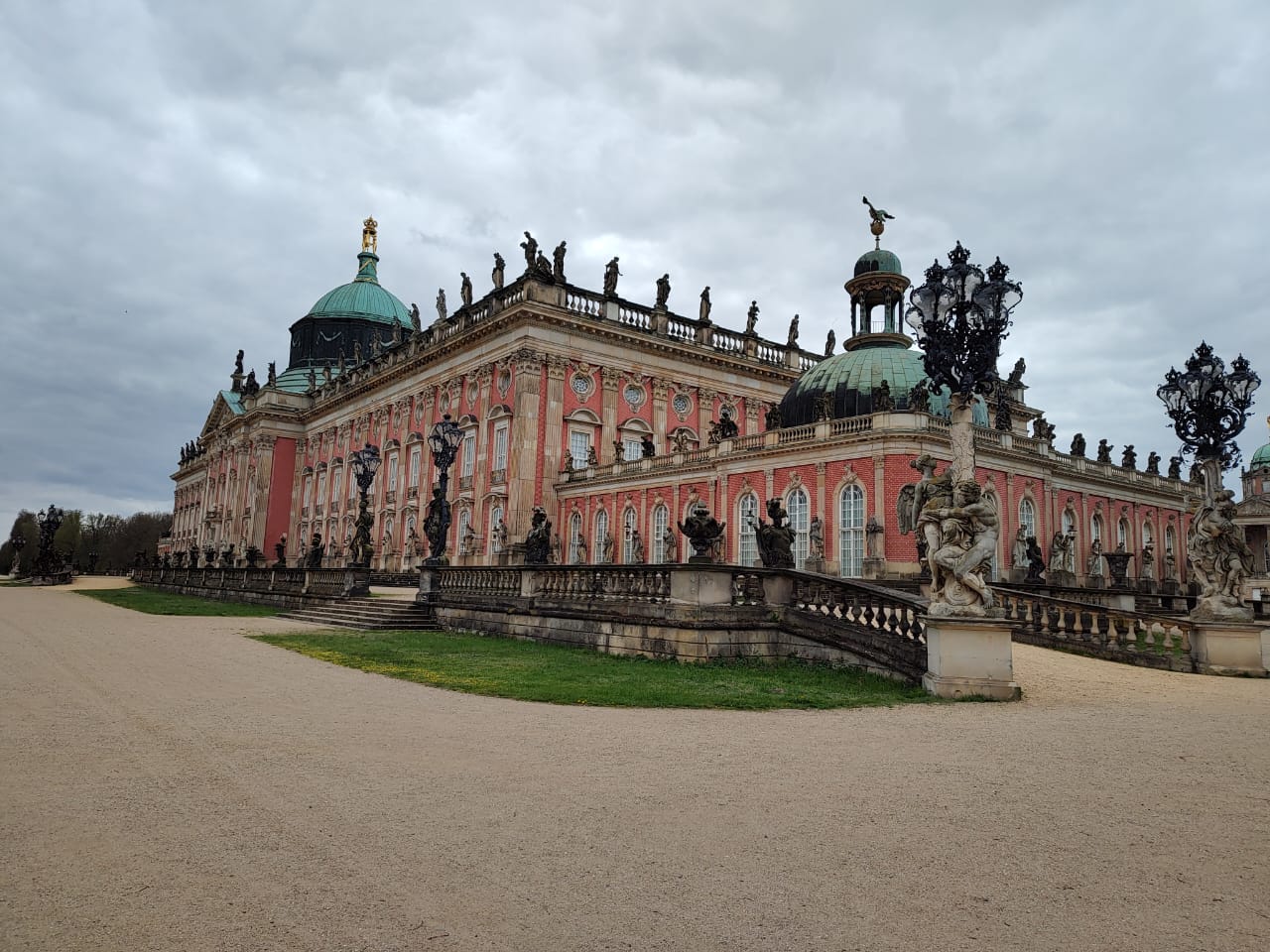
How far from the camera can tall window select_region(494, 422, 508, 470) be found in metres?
39.3

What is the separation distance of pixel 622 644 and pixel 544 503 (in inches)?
938

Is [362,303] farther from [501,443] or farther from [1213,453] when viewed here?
[1213,453]

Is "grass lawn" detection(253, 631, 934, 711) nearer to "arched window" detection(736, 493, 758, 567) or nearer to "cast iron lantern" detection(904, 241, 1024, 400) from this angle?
"cast iron lantern" detection(904, 241, 1024, 400)

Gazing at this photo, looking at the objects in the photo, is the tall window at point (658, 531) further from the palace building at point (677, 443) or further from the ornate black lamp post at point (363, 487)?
the ornate black lamp post at point (363, 487)

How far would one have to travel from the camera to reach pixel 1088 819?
533 centimetres

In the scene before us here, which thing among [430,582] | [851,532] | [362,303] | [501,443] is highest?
[362,303]

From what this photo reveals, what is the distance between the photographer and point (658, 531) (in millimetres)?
34750

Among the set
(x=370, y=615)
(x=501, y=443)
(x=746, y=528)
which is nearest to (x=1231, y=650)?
(x=370, y=615)

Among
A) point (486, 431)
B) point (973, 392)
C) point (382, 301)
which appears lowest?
point (973, 392)

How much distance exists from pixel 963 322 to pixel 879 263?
83.1 feet

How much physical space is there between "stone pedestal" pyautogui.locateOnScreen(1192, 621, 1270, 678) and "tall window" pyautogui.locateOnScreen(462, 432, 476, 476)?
3208 cm

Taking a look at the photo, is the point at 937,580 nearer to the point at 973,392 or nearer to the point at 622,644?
the point at 973,392

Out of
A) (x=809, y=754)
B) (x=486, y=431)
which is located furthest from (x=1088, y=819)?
(x=486, y=431)

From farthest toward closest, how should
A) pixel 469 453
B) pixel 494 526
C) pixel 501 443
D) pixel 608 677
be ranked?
pixel 469 453
pixel 501 443
pixel 494 526
pixel 608 677
